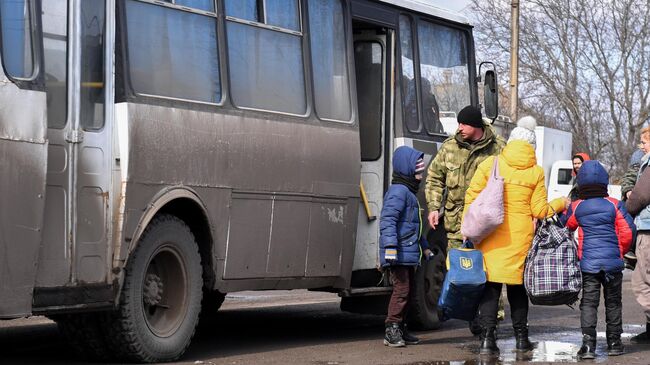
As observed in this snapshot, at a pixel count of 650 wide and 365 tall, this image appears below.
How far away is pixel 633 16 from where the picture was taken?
44.5 metres

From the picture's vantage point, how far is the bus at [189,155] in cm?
797

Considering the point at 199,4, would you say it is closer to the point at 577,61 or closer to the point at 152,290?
the point at 152,290

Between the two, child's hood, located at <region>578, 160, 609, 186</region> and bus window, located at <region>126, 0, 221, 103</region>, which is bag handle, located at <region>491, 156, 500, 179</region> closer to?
child's hood, located at <region>578, 160, 609, 186</region>

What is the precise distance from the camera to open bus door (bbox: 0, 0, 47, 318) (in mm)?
7668

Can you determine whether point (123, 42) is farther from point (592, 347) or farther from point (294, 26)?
point (592, 347)

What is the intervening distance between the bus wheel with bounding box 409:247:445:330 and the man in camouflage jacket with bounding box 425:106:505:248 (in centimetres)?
137

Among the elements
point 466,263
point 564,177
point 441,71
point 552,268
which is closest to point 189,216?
point 466,263

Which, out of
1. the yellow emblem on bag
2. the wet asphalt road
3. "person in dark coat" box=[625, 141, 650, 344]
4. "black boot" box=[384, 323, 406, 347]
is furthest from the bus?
"person in dark coat" box=[625, 141, 650, 344]

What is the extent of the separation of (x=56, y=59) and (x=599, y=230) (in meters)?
4.35

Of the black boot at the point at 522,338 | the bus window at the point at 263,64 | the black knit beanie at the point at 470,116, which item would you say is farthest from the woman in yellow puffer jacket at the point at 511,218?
the bus window at the point at 263,64

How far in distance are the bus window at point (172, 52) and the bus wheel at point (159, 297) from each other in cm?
93

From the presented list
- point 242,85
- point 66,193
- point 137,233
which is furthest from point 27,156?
point 242,85

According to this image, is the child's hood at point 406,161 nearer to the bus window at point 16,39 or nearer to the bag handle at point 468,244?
the bag handle at point 468,244

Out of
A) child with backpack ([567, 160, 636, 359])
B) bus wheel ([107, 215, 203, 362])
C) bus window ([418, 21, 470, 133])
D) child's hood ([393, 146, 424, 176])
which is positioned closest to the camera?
bus wheel ([107, 215, 203, 362])
